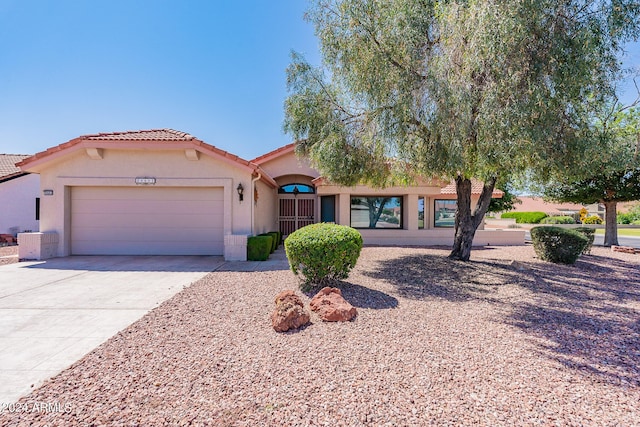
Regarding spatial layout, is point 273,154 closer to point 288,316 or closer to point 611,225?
point 288,316

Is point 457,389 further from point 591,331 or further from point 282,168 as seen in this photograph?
point 282,168

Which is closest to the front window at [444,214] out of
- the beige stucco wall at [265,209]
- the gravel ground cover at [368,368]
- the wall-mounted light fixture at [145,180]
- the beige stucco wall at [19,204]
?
the beige stucco wall at [265,209]

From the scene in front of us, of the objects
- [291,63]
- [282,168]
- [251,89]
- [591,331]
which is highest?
[251,89]

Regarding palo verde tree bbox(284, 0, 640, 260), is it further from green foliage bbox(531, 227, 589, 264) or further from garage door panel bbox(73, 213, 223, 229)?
garage door panel bbox(73, 213, 223, 229)

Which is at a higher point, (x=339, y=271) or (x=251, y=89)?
(x=251, y=89)

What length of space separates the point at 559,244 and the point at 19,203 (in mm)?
26119

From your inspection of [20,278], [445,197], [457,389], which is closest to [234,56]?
[20,278]

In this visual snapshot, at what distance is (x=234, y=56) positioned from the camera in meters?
12.9

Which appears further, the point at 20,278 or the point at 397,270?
the point at 397,270

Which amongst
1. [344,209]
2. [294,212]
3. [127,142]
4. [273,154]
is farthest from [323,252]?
[273,154]

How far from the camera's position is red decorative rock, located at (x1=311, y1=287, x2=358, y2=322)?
487cm

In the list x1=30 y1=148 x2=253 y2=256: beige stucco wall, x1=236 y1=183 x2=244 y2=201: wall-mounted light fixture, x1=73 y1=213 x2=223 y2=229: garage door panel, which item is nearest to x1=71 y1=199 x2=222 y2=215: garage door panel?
x1=73 y1=213 x2=223 y2=229: garage door panel

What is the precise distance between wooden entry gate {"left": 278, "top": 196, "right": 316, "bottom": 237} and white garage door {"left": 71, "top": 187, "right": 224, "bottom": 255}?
5.87 m

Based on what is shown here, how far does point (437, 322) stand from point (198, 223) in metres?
9.53
